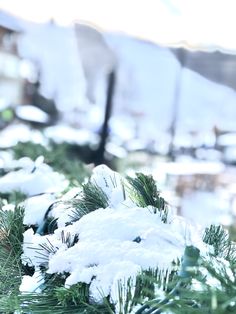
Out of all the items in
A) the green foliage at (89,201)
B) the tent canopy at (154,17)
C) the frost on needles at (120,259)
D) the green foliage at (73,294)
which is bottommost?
the green foliage at (73,294)

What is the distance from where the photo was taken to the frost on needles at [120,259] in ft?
1.90

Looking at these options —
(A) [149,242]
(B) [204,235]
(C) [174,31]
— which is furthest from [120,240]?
(C) [174,31]

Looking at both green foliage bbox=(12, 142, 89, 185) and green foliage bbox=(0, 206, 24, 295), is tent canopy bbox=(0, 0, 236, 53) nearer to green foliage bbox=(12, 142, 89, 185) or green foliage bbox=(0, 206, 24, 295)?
green foliage bbox=(12, 142, 89, 185)

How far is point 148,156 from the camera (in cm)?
426

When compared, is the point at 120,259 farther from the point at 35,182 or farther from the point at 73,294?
the point at 35,182

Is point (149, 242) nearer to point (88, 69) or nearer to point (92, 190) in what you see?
point (92, 190)

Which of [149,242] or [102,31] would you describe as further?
[102,31]

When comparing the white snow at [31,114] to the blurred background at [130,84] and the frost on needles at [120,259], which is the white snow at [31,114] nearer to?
the blurred background at [130,84]

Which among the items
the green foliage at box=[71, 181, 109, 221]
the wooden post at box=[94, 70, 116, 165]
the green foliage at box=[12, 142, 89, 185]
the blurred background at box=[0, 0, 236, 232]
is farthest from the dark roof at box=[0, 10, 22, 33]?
the green foliage at box=[71, 181, 109, 221]

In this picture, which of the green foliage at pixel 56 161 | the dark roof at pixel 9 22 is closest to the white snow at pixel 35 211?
the green foliage at pixel 56 161

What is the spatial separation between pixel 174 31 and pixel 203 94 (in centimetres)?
65

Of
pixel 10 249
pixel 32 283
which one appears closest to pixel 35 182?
pixel 10 249

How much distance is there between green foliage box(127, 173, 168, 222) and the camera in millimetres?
790

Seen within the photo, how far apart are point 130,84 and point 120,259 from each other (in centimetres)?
382
